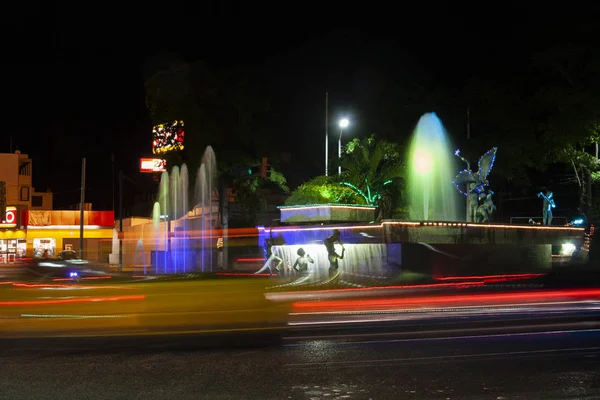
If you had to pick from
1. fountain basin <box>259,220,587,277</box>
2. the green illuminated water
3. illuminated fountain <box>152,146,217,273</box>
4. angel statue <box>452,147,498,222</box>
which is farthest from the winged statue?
illuminated fountain <box>152,146,217,273</box>

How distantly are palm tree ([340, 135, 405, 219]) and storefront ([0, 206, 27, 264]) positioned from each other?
31.2 metres

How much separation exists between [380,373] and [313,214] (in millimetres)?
24922

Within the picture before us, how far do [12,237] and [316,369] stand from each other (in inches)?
2232

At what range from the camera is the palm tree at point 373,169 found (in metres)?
40.5

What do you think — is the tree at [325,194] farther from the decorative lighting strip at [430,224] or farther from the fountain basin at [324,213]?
the decorative lighting strip at [430,224]

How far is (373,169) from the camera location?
1617 inches

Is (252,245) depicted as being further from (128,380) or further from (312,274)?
(128,380)

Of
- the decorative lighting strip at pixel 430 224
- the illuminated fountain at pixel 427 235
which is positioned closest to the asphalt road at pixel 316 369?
the illuminated fountain at pixel 427 235

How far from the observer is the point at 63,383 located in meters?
8.28

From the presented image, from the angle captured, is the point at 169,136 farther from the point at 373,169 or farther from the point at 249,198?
the point at 373,169

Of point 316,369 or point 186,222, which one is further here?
point 186,222

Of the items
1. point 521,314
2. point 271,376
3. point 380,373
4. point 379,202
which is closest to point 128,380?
point 271,376

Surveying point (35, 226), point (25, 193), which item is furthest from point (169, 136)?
point (25, 193)

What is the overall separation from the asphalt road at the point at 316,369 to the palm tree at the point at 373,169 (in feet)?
95.4
